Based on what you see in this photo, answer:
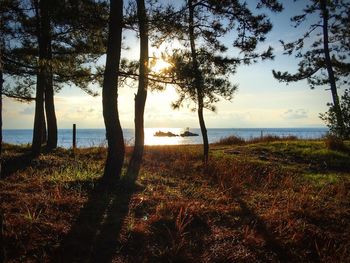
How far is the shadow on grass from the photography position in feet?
14.9

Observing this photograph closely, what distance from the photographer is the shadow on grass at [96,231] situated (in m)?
4.55

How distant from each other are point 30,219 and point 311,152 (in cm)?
1323

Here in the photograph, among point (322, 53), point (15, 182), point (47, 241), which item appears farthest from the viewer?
point (322, 53)

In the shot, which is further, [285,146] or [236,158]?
[285,146]

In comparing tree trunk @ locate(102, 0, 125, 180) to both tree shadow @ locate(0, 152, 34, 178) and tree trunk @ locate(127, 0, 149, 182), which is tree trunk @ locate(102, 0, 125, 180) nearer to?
tree trunk @ locate(127, 0, 149, 182)

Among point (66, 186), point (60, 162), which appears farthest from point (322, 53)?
point (66, 186)

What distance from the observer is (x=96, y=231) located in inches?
208

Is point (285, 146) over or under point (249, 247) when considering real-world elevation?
over

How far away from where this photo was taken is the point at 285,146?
17219 millimetres

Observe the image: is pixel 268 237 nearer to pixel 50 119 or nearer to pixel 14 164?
pixel 14 164

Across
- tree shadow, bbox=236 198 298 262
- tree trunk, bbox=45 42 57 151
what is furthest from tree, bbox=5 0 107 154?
tree shadow, bbox=236 198 298 262

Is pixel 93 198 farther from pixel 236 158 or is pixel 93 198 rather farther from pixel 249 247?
pixel 236 158

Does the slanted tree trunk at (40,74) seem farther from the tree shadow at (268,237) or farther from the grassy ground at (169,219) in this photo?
the tree shadow at (268,237)

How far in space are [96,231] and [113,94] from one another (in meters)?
4.12
